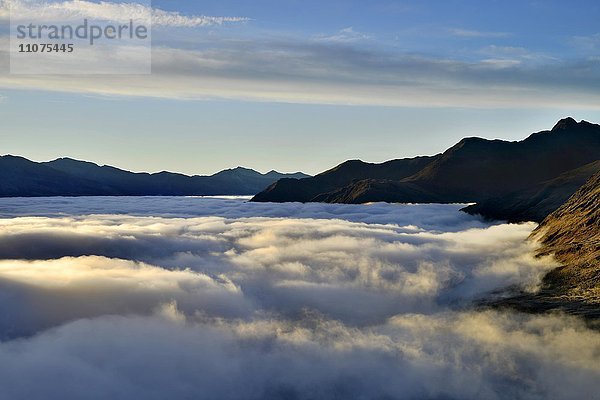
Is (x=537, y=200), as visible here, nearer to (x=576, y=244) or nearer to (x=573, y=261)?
(x=576, y=244)

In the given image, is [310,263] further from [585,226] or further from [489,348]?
[489,348]

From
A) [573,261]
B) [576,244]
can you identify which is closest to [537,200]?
[576,244]

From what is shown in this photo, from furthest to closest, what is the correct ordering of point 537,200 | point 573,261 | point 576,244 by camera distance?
point 537,200
point 576,244
point 573,261

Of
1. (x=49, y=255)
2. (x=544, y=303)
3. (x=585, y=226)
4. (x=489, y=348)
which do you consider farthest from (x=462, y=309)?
(x=49, y=255)

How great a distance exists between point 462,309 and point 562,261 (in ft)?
38.2

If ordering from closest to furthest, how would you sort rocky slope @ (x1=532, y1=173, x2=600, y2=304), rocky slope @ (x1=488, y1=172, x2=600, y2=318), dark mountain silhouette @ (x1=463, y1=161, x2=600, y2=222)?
rocky slope @ (x1=488, y1=172, x2=600, y2=318) < rocky slope @ (x1=532, y1=173, x2=600, y2=304) < dark mountain silhouette @ (x1=463, y1=161, x2=600, y2=222)

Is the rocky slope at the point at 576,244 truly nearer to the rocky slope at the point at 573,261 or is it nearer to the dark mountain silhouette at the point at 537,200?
the rocky slope at the point at 573,261

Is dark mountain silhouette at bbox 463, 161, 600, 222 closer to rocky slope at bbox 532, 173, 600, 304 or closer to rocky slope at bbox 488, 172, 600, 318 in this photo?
rocky slope at bbox 532, 173, 600, 304

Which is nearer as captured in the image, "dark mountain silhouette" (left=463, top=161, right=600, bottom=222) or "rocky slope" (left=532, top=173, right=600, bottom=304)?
"rocky slope" (left=532, top=173, right=600, bottom=304)

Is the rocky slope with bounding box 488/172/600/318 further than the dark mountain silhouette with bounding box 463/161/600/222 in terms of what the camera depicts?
No

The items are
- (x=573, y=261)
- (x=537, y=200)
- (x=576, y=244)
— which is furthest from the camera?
(x=537, y=200)

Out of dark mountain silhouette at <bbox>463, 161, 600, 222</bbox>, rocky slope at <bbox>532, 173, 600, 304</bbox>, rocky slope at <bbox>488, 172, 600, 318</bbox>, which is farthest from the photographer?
dark mountain silhouette at <bbox>463, 161, 600, 222</bbox>

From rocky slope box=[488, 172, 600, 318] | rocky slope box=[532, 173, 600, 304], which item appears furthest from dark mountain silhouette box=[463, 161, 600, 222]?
rocky slope box=[488, 172, 600, 318]

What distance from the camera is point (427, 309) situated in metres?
55.1
